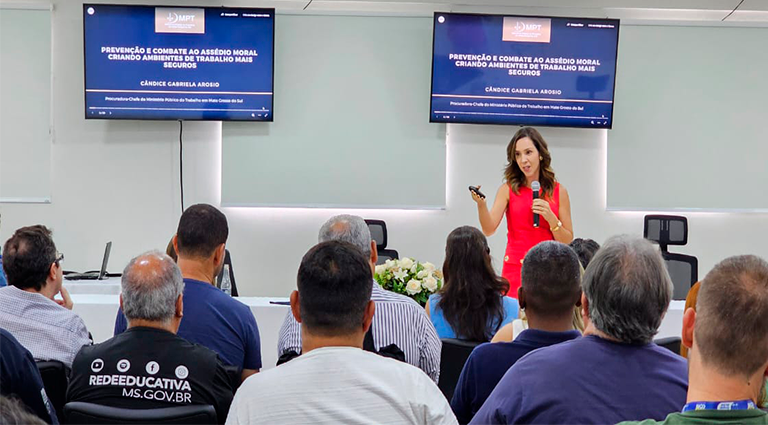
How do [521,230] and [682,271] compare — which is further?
[682,271]

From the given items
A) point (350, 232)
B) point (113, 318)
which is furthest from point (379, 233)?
point (350, 232)

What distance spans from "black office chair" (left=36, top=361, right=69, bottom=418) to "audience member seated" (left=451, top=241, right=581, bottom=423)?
1225mm

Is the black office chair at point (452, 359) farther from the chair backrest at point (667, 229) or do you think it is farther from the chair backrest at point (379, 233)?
the chair backrest at point (667, 229)

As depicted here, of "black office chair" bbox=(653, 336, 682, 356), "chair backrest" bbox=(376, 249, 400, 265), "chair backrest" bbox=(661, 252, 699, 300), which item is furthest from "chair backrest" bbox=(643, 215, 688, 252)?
"black office chair" bbox=(653, 336, 682, 356)

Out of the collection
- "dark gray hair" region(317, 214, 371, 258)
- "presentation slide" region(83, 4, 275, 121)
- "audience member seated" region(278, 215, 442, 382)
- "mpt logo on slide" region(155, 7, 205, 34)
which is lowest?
"audience member seated" region(278, 215, 442, 382)

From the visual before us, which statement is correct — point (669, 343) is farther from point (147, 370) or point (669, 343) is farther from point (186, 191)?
point (186, 191)

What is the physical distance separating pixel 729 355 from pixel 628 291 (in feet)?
1.53

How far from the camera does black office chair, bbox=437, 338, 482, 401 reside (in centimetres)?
266

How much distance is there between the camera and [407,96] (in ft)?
20.0

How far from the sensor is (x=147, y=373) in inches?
76.4

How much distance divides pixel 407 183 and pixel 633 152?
1.91 meters

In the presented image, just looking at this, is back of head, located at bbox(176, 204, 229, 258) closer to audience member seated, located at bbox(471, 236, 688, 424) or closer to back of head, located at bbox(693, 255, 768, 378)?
audience member seated, located at bbox(471, 236, 688, 424)

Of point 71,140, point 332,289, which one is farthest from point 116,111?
point 332,289

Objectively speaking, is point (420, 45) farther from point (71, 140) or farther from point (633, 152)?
point (71, 140)
